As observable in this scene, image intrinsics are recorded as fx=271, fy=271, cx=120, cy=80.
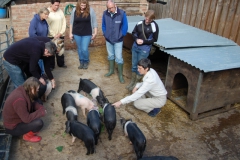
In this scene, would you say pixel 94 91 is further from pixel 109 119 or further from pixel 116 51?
pixel 116 51

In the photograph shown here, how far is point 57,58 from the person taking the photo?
7918mm

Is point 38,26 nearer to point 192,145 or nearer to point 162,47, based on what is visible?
point 162,47

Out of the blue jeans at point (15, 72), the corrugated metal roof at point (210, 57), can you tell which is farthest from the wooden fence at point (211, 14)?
the blue jeans at point (15, 72)

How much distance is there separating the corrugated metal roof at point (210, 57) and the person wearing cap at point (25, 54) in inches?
107

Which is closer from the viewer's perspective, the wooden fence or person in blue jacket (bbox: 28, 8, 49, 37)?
person in blue jacket (bbox: 28, 8, 49, 37)

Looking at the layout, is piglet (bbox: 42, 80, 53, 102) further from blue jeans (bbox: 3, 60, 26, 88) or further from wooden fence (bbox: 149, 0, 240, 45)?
wooden fence (bbox: 149, 0, 240, 45)

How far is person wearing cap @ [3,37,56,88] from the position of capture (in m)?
5.12

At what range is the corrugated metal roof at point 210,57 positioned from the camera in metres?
5.40

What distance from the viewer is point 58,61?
26.1 ft

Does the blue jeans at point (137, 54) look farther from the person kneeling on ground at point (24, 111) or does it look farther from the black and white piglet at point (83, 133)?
the person kneeling on ground at point (24, 111)

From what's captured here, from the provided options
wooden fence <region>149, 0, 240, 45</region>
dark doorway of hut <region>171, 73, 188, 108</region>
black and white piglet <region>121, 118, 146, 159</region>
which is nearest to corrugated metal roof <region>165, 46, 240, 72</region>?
dark doorway of hut <region>171, 73, 188, 108</region>

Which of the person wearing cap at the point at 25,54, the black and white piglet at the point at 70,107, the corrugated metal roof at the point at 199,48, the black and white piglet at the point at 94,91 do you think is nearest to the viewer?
the person wearing cap at the point at 25,54

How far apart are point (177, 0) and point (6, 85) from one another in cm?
615

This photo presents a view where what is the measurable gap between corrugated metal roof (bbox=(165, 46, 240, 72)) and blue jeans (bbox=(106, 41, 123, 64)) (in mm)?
1466
